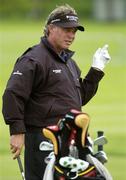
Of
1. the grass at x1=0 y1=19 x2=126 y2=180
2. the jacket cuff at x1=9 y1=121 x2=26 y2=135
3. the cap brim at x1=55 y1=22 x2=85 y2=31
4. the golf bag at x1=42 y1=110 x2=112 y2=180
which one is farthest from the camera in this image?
the grass at x1=0 y1=19 x2=126 y2=180

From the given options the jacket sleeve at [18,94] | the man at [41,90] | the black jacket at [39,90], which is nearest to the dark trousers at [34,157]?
the man at [41,90]

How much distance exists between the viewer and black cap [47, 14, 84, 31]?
842cm

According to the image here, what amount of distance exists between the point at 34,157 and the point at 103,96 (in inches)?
677

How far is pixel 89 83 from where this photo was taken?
909cm

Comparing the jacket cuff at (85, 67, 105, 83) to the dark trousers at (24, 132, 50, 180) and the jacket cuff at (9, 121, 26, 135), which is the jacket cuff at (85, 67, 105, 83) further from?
the jacket cuff at (9, 121, 26, 135)

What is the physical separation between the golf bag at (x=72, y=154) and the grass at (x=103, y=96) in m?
4.91

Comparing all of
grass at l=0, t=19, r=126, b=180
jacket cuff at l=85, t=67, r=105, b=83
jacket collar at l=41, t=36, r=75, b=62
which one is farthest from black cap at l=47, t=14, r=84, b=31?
grass at l=0, t=19, r=126, b=180

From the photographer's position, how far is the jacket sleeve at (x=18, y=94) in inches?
321

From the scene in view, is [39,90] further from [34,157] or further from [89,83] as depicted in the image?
[89,83]

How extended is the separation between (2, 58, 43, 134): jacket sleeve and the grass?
3.92 meters

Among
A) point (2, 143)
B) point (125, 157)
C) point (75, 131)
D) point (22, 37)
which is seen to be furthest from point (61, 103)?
point (22, 37)

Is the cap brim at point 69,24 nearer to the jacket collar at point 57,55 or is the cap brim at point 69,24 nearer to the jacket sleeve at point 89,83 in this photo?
the jacket collar at point 57,55

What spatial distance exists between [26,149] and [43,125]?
28 cm

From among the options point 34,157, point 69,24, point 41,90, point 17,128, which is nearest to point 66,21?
point 69,24
